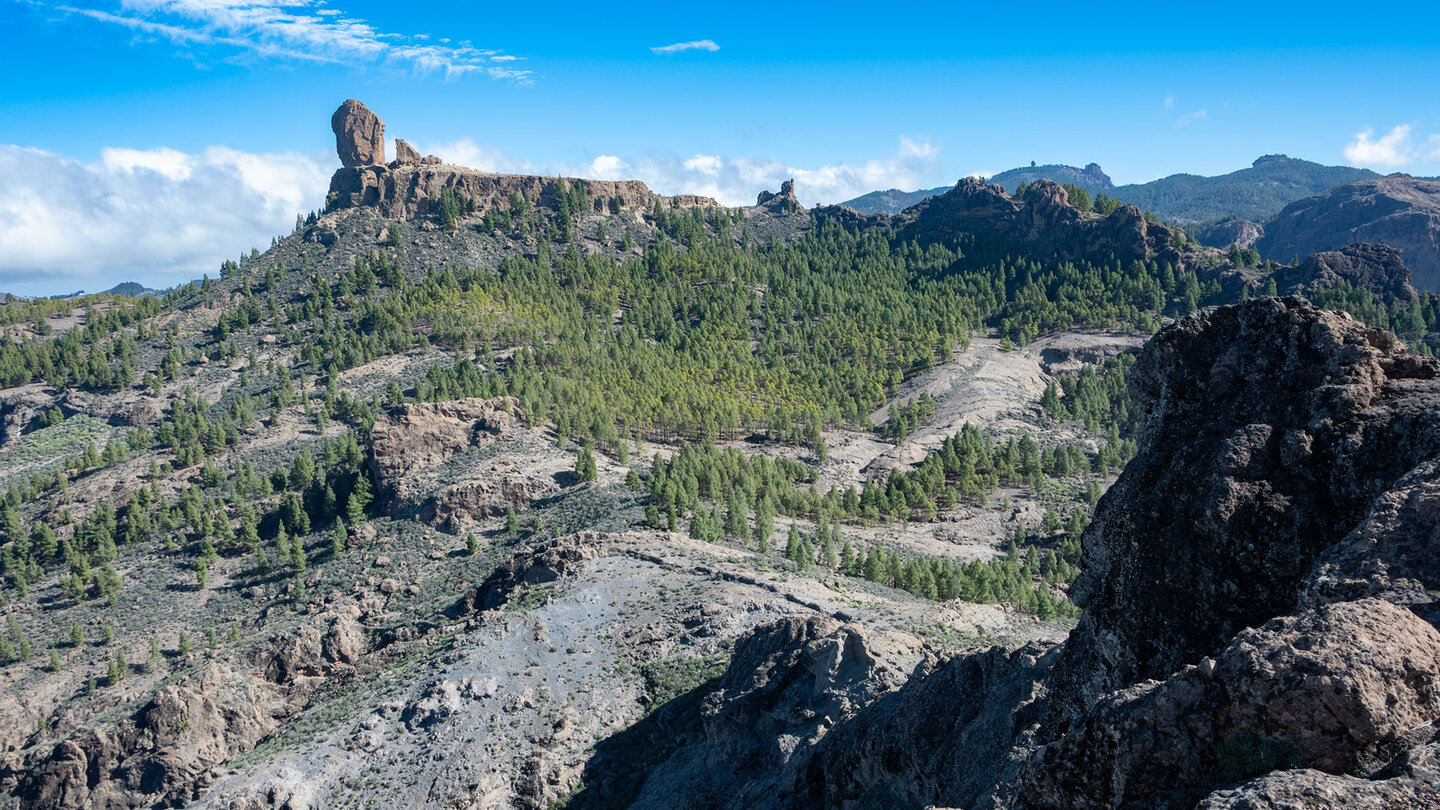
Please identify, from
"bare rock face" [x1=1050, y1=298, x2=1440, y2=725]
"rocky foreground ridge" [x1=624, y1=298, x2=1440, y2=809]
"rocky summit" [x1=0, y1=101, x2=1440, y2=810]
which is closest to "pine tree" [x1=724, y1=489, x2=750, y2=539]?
"rocky summit" [x1=0, y1=101, x2=1440, y2=810]

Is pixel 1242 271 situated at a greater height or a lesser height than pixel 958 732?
greater

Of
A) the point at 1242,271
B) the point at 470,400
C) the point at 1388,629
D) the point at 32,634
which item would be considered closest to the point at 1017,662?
the point at 1388,629

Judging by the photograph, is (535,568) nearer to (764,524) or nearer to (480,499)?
(480,499)

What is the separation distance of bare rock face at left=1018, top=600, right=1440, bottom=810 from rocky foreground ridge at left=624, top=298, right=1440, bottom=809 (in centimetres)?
3

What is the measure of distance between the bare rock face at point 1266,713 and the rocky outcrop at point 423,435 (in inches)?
3715

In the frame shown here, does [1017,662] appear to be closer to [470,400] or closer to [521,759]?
[521,759]

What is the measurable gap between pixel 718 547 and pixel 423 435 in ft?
159

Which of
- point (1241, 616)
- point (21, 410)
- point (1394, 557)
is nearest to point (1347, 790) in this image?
point (1394, 557)

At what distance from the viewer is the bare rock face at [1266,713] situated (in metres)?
12.0

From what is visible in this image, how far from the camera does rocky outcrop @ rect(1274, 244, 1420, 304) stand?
185 meters

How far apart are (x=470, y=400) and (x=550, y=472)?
20851 millimetres

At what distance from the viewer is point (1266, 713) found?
12.6 m

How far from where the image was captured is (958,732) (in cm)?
2791

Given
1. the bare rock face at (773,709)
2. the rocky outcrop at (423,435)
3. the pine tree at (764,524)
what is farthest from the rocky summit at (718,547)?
the pine tree at (764,524)
